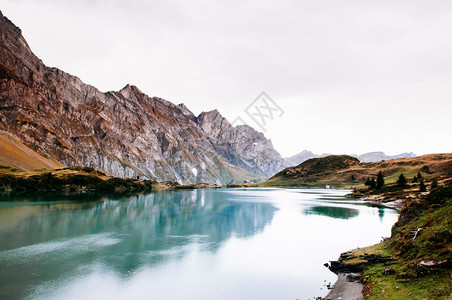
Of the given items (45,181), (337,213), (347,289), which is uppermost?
(45,181)

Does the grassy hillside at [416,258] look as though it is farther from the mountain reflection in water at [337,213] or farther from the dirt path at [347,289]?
the mountain reflection in water at [337,213]

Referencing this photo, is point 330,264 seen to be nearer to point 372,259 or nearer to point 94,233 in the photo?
point 372,259

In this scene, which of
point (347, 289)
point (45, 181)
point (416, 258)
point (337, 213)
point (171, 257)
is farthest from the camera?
point (45, 181)

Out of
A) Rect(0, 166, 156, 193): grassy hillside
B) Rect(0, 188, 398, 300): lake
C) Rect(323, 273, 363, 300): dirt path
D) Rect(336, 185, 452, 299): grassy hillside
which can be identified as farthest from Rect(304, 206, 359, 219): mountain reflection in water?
Rect(0, 166, 156, 193): grassy hillside

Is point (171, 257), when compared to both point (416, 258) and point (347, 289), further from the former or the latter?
point (416, 258)

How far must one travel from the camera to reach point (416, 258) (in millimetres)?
21984

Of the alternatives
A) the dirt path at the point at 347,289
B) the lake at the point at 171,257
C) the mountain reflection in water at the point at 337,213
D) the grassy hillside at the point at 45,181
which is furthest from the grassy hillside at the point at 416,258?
the grassy hillside at the point at 45,181

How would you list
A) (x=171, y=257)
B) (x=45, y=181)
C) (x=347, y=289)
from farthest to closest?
(x=45, y=181)
(x=171, y=257)
(x=347, y=289)

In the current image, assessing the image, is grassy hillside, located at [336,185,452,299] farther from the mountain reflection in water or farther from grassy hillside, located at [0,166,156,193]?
grassy hillside, located at [0,166,156,193]

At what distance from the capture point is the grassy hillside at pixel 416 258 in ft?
58.6

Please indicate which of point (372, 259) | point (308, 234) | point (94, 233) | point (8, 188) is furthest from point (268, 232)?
point (8, 188)

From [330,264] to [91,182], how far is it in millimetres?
198235

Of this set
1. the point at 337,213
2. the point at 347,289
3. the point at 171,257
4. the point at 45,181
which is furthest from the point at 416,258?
the point at 45,181

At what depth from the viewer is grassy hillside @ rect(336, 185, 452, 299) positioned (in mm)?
17875
